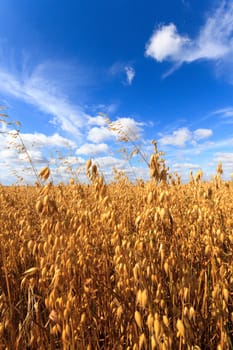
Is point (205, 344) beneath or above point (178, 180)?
beneath

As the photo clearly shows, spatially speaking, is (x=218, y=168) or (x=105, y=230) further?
(x=218, y=168)

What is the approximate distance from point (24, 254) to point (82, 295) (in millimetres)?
986

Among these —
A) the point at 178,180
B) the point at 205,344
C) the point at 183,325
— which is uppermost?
the point at 178,180

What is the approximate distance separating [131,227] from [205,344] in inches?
48.1

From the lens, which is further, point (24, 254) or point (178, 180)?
point (178, 180)

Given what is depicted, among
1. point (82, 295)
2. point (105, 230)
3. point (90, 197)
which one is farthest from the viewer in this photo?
point (90, 197)

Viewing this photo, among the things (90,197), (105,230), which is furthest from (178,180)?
(105,230)

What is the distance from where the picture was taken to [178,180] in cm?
386

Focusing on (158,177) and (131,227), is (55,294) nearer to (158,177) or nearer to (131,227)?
(158,177)

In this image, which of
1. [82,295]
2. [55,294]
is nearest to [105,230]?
[82,295]

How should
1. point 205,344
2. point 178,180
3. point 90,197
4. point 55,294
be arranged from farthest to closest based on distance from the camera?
point 178,180
point 90,197
point 205,344
point 55,294

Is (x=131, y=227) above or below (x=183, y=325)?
above

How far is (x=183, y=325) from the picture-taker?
1.18 m

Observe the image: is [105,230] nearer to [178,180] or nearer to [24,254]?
[24,254]
